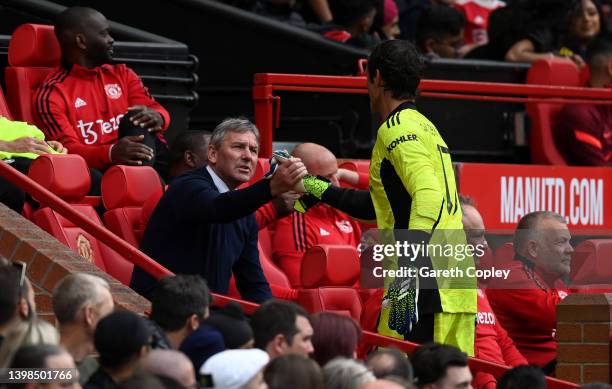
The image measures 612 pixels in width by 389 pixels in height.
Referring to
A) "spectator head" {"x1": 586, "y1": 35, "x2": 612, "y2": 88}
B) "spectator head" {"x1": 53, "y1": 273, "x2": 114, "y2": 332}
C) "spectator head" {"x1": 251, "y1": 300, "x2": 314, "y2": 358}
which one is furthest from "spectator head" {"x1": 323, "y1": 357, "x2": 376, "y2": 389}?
"spectator head" {"x1": 586, "y1": 35, "x2": 612, "y2": 88}

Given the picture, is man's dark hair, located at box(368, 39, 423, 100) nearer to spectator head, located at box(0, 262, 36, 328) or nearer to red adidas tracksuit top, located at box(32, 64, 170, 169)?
spectator head, located at box(0, 262, 36, 328)

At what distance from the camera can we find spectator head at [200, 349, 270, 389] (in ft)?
21.6

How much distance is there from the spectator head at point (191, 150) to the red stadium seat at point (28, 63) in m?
1.07

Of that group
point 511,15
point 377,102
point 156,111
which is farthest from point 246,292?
point 511,15

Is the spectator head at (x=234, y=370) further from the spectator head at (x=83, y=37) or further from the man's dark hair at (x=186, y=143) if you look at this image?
the spectator head at (x=83, y=37)

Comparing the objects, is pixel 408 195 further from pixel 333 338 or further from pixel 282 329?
pixel 282 329

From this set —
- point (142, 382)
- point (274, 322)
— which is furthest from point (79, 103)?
point (142, 382)

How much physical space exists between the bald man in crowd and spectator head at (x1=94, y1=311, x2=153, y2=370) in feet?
11.5

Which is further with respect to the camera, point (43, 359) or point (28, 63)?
point (28, 63)

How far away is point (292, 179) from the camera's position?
27.0 feet

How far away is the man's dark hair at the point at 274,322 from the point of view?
23.6 feet

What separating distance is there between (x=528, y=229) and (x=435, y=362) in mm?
2995

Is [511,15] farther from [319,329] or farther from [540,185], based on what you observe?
[319,329]

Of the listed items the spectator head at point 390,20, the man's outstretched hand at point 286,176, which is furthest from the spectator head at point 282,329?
the spectator head at point 390,20
